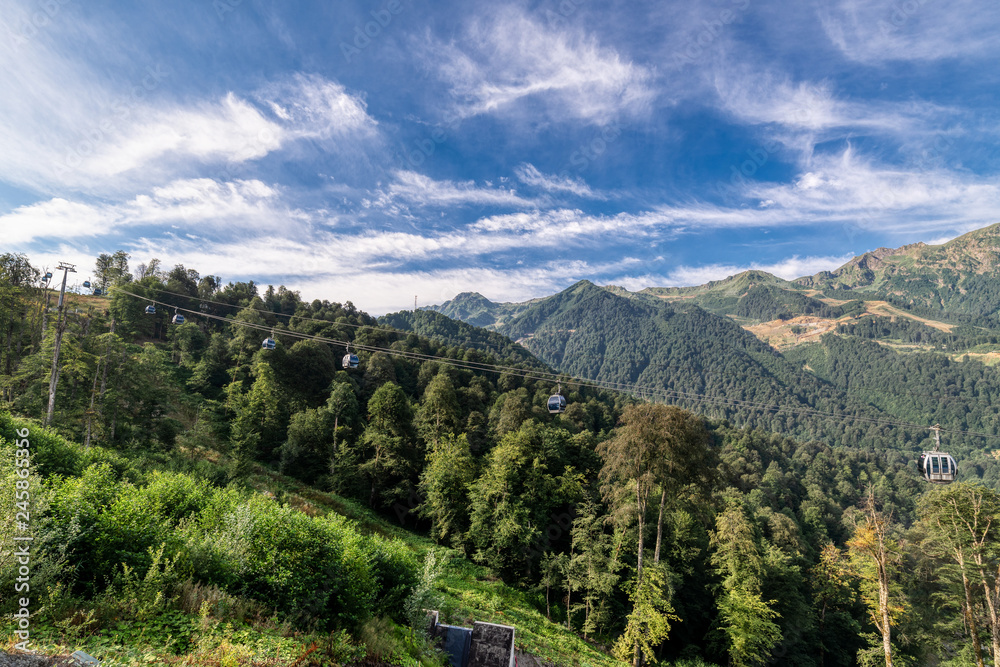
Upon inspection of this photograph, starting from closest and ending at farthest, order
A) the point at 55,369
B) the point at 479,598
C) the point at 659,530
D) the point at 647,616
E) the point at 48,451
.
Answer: the point at 48,451 → the point at 647,616 → the point at 659,530 → the point at 55,369 → the point at 479,598

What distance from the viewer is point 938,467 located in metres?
22.6

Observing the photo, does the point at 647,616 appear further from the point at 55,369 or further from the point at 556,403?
the point at 55,369

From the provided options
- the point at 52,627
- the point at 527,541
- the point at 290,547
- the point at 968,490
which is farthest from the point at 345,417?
the point at 968,490

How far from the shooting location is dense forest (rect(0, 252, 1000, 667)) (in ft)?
28.1

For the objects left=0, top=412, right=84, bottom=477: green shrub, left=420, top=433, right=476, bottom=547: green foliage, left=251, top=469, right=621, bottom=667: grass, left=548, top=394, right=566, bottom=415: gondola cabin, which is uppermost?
left=548, top=394, right=566, bottom=415: gondola cabin

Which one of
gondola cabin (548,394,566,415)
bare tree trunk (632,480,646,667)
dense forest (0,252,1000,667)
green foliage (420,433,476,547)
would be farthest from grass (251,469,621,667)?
gondola cabin (548,394,566,415)

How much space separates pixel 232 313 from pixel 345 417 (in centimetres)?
4356

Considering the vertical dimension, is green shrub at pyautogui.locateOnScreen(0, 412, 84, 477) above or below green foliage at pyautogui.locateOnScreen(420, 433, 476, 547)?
above

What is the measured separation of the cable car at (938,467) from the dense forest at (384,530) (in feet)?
12.8

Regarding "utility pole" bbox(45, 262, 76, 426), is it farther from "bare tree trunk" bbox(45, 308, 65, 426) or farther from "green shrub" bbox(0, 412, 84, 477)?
"green shrub" bbox(0, 412, 84, 477)

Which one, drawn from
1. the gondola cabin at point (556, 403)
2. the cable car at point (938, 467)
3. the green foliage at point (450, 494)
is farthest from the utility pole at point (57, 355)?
the cable car at point (938, 467)

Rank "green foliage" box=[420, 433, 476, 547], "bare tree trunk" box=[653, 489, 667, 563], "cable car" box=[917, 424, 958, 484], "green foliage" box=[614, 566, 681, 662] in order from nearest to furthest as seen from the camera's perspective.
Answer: "green foliage" box=[614, 566, 681, 662] < "cable car" box=[917, 424, 958, 484] < "bare tree trunk" box=[653, 489, 667, 563] < "green foliage" box=[420, 433, 476, 547]

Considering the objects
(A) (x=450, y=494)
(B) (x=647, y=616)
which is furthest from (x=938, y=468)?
(A) (x=450, y=494)

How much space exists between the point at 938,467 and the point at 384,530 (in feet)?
122
